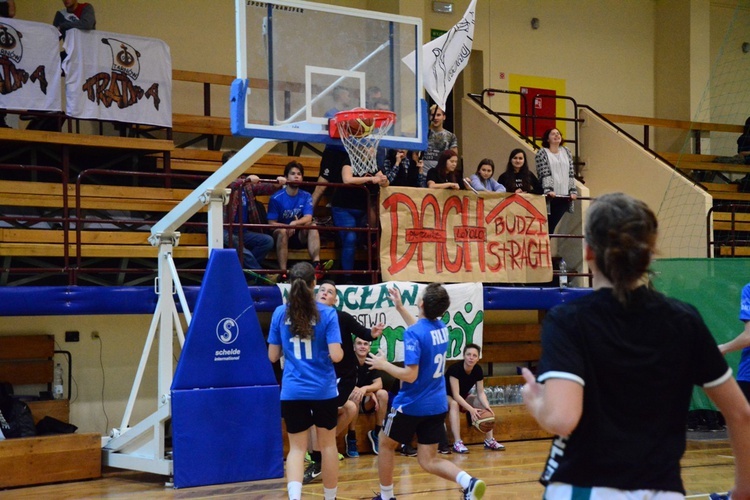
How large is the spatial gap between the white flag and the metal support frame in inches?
103

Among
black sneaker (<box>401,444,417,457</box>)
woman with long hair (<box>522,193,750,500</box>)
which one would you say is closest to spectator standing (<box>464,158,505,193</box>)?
A: black sneaker (<box>401,444,417,457</box>)

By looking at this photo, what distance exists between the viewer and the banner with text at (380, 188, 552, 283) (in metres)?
10.9

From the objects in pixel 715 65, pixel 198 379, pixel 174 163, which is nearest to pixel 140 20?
pixel 174 163

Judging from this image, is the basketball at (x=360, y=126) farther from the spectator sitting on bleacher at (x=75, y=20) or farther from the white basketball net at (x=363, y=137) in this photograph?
the spectator sitting on bleacher at (x=75, y=20)

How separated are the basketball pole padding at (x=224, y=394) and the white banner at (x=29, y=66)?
3697 mm

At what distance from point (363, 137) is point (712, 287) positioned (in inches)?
208

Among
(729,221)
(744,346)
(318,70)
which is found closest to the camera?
(744,346)

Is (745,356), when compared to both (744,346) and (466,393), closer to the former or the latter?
(744,346)

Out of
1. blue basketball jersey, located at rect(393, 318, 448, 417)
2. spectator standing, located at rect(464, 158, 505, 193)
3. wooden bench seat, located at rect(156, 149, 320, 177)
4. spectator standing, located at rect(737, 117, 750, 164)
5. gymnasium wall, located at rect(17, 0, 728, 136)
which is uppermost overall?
gymnasium wall, located at rect(17, 0, 728, 136)

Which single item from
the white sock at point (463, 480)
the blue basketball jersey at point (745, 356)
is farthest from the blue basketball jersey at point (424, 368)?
the blue basketball jersey at point (745, 356)

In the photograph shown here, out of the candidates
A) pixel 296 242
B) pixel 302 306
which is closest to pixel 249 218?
pixel 296 242

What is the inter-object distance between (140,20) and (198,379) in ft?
23.7

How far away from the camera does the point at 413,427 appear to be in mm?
6719

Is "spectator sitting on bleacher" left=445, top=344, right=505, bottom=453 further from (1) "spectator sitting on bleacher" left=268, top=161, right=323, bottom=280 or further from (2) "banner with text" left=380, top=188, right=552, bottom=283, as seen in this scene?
(1) "spectator sitting on bleacher" left=268, top=161, right=323, bottom=280
